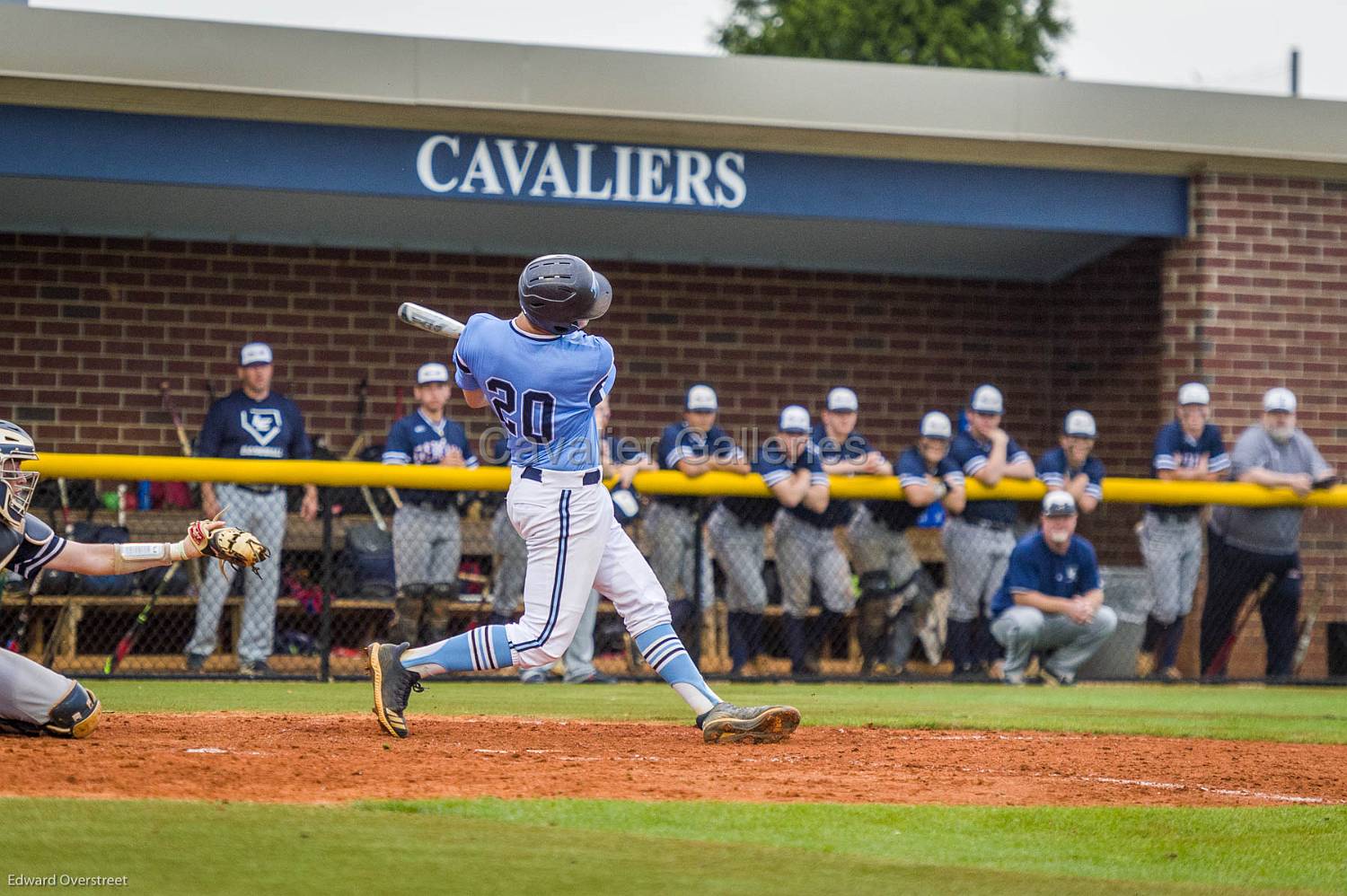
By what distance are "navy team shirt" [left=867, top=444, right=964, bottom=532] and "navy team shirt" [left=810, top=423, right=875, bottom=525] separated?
27cm

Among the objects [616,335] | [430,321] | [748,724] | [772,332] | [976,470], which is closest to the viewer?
[748,724]

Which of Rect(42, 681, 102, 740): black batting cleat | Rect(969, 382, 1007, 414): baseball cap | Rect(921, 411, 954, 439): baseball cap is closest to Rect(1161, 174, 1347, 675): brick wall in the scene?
Rect(969, 382, 1007, 414): baseball cap

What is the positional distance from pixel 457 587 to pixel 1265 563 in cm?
565

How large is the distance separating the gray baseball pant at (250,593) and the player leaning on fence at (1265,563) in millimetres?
6326

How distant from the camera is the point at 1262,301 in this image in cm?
1266

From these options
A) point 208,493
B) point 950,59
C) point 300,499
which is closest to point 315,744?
point 208,493

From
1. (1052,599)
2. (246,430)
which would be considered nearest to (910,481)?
(1052,599)

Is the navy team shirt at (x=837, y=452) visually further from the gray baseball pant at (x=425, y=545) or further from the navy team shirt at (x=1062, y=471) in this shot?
the gray baseball pant at (x=425, y=545)

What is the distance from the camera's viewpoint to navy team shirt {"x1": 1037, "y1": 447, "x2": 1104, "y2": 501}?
11.0 m

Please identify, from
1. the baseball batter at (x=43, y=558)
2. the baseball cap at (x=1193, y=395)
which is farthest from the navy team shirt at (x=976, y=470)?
the baseball batter at (x=43, y=558)

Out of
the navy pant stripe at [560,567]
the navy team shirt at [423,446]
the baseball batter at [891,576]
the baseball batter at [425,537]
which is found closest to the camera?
the navy pant stripe at [560,567]

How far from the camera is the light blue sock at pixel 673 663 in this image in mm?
6301

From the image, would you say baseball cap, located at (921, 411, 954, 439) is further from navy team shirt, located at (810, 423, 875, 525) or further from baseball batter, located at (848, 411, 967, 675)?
navy team shirt, located at (810, 423, 875, 525)

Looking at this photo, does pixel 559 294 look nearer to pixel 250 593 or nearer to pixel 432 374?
pixel 250 593
